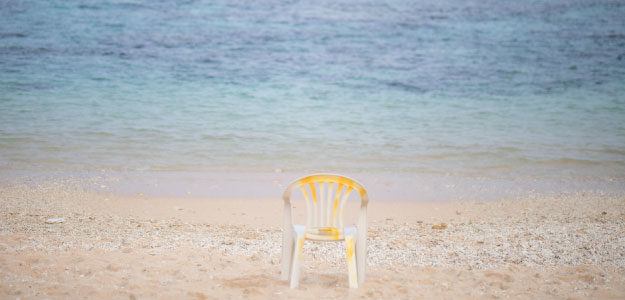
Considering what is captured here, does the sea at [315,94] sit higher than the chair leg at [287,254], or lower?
higher

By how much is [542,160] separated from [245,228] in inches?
231

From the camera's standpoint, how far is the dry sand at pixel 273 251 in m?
3.88

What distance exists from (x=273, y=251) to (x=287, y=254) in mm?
802

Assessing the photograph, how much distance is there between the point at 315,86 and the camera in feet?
51.3

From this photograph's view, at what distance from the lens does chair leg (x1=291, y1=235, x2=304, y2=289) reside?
12.5 ft

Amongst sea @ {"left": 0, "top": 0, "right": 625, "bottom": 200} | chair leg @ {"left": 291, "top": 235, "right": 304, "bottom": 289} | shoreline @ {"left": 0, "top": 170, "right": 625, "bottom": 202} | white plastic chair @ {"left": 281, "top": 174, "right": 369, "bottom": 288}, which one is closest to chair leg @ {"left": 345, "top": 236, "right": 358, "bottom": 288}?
white plastic chair @ {"left": 281, "top": 174, "right": 369, "bottom": 288}

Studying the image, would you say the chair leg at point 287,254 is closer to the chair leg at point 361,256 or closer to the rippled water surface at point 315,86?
the chair leg at point 361,256

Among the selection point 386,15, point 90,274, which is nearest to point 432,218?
point 90,274

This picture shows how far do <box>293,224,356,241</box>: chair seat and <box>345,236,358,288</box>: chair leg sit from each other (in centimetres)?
4

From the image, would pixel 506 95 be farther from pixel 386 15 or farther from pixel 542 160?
pixel 386 15

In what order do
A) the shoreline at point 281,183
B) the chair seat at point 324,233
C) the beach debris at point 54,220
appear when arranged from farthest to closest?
the shoreline at point 281,183, the beach debris at point 54,220, the chair seat at point 324,233

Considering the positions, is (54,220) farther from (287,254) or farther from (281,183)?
(281,183)

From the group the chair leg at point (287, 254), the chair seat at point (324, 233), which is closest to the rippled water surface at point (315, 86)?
the chair leg at point (287, 254)

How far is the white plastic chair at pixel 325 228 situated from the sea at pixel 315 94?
324cm
